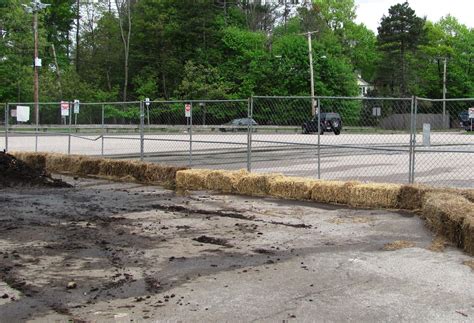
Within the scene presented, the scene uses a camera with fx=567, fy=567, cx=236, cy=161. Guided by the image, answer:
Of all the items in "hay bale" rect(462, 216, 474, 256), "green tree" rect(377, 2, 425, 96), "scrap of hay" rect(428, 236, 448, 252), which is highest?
"green tree" rect(377, 2, 425, 96)

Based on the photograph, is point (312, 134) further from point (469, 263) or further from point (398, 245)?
point (469, 263)

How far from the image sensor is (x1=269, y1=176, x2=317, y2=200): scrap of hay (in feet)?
37.6

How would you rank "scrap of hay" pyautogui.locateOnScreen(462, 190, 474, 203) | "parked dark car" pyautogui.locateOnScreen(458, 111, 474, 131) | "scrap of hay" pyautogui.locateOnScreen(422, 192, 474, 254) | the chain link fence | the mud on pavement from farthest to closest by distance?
the chain link fence < "parked dark car" pyautogui.locateOnScreen(458, 111, 474, 131) < "scrap of hay" pyautogui.locateOnScreen(462, 190, 474, 203) < "scrap of hay" pyautogui.locateOnScreen(422, 192, 474, 254) < the mud on pavement

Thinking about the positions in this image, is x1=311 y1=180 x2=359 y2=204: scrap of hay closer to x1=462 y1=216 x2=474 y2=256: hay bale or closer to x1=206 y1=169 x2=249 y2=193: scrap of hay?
x1=206 y1=169 x2=249 y2=193: scrap of hay

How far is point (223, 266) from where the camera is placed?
6414 mm

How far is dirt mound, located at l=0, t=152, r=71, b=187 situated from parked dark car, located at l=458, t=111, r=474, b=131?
9073mm

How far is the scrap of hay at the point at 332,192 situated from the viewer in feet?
35.7

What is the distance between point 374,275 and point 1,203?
24.9ft

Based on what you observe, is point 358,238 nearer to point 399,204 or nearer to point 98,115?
point 399,204

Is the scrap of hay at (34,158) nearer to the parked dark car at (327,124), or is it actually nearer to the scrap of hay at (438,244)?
the parked dark car at (327,124)

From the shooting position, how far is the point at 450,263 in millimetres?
6559

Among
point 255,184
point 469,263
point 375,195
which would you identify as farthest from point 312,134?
point 469,263

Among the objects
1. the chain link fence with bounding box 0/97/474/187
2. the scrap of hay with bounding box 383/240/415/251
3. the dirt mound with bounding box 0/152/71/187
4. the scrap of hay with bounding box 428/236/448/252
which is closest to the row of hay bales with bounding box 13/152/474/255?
the scrap of hay with bounding box 428/236/448/252

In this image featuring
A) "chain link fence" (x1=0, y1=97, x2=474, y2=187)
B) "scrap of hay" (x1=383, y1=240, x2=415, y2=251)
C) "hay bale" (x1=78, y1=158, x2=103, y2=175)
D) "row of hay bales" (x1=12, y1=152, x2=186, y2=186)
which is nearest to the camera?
"scrap of hay" (x1=383, y1=240, x2=415, y2=251)
